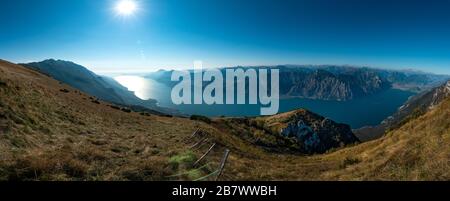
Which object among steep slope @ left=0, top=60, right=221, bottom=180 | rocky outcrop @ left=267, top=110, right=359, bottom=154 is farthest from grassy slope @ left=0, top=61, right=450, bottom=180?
rocky outcrop @ left=267, top=110, right=359, bottom=154

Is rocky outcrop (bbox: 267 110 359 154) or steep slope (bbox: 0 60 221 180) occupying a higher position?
steep slope (bbox: 0 60 221 180)

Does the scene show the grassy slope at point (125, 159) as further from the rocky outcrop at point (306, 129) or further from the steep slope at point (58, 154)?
the rocky outcrop at point (306, 129)

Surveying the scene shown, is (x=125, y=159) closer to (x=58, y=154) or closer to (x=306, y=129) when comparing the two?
(x=58, y=154)

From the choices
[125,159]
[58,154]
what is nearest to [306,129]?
[125,159]

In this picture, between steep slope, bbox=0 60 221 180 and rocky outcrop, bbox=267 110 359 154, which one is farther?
rocky outcrop, bbox=267 110 359 154

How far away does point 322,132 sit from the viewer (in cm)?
19300

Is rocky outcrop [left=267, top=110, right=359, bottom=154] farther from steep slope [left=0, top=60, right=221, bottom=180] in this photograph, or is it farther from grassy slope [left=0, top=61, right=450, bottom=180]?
steep slope [left=0, top=60, right=221, bottom=180]

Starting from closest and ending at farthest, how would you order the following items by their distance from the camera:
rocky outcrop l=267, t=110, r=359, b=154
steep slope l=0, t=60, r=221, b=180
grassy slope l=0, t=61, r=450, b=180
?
steep slope l=0, t=60, r=221, b=180 < grassy slope l=0, t=61, r=450, b=180 < rocky outcrop l=267, t=110, r=359, b=154

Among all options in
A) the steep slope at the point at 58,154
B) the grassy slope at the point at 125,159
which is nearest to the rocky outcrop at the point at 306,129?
the grassy slope at the point at 125,159

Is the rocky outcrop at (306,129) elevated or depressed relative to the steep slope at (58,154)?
depressed

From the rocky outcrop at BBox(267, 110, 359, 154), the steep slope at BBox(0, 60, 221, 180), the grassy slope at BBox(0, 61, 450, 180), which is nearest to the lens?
the steep slope at BBox(0, 60, 221, 180)
